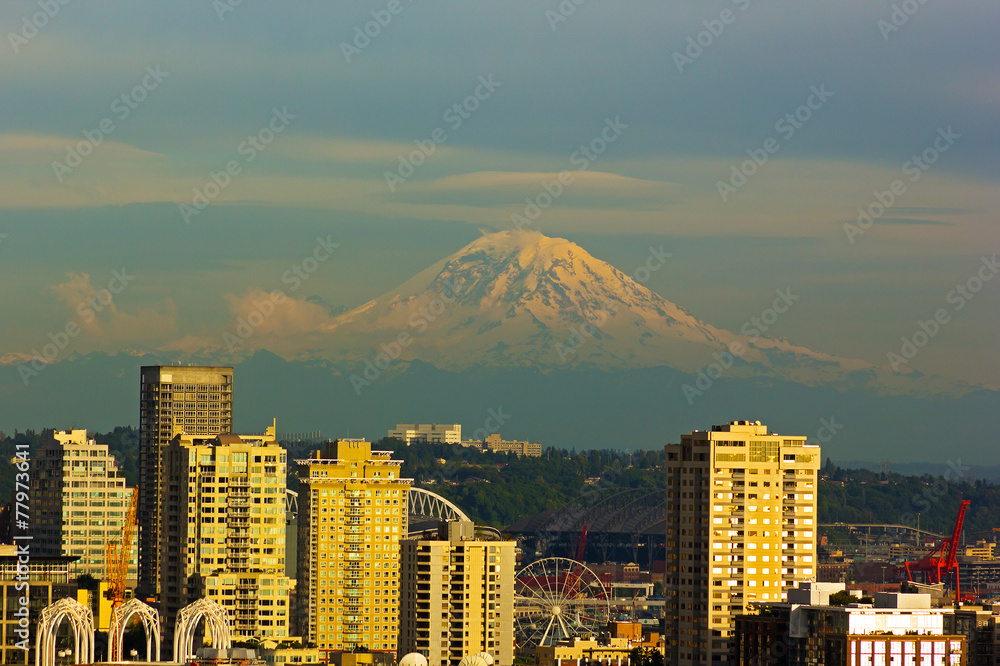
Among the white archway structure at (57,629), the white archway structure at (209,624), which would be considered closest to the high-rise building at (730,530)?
the white archway structure at (209,624)

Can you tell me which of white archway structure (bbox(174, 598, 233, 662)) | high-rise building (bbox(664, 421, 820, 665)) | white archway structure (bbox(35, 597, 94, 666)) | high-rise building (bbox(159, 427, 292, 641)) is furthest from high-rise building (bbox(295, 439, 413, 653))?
high-rise building (bbox(664, 421, 820, 665))

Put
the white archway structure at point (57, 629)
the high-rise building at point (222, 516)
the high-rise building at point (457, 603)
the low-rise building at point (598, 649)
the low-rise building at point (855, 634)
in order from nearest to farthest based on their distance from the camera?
the low-rise building at point (855, 634) < the white archway structure at point (57, 629) < the high-rise building at point (457, 603) < the high-rise building at point (222, 516) < the low-rise building at point (598, 649)

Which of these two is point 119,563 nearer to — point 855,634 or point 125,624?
point 125,624

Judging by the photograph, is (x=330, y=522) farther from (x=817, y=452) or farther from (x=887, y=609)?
(x=887, y=609)

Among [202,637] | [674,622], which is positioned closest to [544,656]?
[202,637]

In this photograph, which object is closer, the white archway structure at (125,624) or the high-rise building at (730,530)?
the high-rise building at (730,530)

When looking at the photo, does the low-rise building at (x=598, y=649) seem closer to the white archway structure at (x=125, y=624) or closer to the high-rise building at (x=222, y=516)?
the high-rise building at (x=222, y=516)
